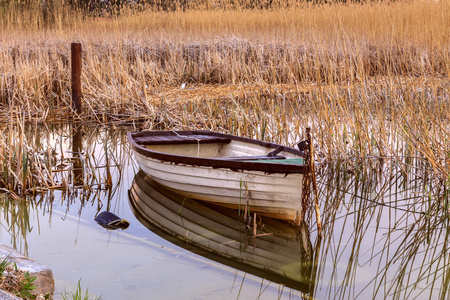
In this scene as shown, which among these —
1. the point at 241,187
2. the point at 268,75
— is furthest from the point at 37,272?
the point at 268,75

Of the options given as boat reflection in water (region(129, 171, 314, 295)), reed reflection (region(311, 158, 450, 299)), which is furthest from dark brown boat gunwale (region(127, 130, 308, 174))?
reed reflection (region(311, 158, 450, 299))

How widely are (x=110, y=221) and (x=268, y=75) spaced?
617 centimetres

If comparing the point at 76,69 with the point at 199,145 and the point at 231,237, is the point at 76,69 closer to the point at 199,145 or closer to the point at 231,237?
the point at 199,145

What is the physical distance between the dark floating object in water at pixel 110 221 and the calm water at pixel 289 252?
6 cm

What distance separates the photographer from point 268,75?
411 inches

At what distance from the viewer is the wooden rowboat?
452 cm

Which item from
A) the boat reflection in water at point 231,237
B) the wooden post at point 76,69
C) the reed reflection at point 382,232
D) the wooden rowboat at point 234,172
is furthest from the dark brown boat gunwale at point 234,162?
the wooden post at point 76,69

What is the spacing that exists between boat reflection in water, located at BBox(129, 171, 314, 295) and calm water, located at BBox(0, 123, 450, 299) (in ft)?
0.15

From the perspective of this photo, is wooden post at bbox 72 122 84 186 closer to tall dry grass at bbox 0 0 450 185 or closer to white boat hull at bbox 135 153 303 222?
tall dry grass at bbox 0 0 450 185

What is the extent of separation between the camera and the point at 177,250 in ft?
14.1

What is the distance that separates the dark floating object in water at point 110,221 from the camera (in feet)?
15.7

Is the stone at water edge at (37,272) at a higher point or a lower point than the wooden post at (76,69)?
lower

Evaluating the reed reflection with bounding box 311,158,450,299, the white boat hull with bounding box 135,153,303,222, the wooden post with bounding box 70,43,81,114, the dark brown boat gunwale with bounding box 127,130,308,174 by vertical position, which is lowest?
the reed reflection with bounding box 311,158,450,299

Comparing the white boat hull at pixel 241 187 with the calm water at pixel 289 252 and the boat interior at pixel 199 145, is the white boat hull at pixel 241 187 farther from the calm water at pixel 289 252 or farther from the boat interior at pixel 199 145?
the boat interior at pixel 199 145
